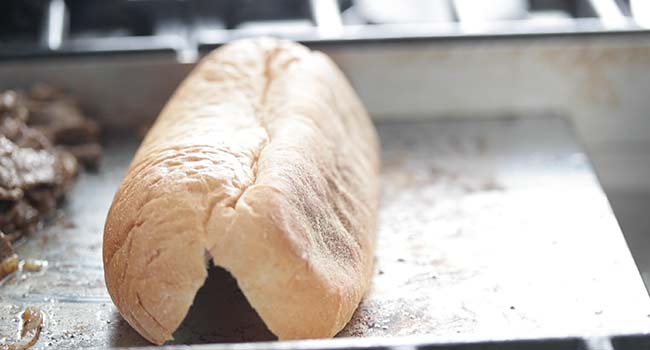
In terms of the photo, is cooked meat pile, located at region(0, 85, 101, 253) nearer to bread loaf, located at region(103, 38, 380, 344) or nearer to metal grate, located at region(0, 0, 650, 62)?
metal grate, located at region(0, 0, 650, 62)

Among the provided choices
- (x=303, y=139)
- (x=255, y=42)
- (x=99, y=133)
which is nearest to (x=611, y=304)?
(x=303, y=139)

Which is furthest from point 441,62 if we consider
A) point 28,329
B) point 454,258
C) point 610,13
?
point 28,329

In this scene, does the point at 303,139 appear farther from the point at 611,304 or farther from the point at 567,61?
the point at 567,61

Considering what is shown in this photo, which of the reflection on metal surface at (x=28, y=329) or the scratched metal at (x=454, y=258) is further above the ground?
the scratched metal at (x=454, y=258)

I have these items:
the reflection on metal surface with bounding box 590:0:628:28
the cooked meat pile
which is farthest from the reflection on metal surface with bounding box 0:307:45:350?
the reflection on metal surface with bounding box 590:0:628:28

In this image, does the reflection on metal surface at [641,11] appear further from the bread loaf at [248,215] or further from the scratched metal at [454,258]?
the bread loaf at [248,215]

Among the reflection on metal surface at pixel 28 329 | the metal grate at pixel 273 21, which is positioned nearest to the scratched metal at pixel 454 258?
the reflection on metal surface at pixel 28 329
